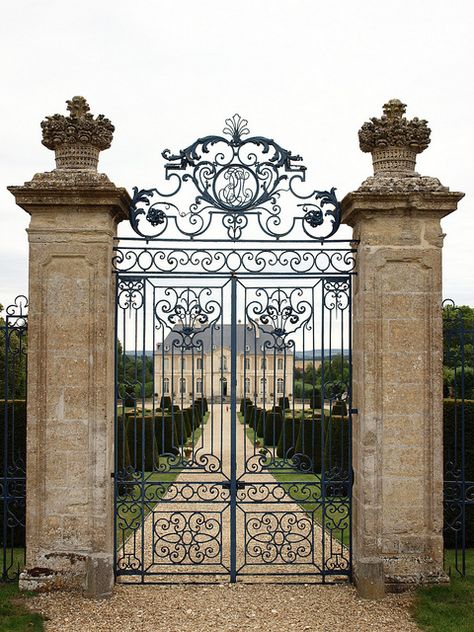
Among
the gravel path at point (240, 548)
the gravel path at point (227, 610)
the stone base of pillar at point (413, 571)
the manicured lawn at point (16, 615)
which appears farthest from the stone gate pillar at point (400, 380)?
the manicured lawn at point (16, 615)

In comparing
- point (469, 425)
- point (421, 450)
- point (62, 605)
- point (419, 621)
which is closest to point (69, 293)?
point (62, 605)

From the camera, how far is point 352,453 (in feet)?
22.0

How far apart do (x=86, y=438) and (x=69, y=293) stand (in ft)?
4.50

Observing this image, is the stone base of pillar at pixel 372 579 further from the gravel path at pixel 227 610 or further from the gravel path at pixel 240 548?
the gravel path at pixel 240 548

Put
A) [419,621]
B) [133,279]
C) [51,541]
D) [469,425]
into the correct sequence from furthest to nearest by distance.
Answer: [469,425]
[133,279]
[51,541]
[419,621]

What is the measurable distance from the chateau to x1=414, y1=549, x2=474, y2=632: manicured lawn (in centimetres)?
227

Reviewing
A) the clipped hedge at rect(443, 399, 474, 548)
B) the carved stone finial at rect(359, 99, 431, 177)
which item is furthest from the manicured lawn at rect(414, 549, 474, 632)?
the carved stone finial at rect(359, 99, 431, 177)

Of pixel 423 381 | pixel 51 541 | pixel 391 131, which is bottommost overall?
pixel 51 541

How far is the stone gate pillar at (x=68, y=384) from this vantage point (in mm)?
6000

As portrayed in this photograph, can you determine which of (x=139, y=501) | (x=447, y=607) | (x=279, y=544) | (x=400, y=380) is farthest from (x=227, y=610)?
(x=400, y=380)

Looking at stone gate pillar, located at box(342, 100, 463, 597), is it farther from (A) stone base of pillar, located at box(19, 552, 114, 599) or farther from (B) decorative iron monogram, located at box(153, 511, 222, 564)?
(A) stone base of pillar, located at box(19, 552, 114, 599)

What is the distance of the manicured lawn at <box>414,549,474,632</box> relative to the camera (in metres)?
5.32

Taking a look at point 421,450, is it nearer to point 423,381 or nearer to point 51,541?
point 423,381

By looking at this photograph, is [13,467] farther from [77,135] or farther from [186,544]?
[77,135]
